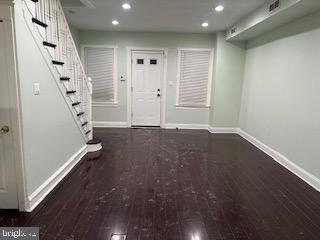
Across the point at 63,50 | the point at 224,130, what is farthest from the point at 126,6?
the point at 224,130

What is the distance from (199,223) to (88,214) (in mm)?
1185

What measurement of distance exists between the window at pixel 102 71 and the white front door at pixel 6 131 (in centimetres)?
436

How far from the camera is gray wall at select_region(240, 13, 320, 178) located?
3381 millimetres

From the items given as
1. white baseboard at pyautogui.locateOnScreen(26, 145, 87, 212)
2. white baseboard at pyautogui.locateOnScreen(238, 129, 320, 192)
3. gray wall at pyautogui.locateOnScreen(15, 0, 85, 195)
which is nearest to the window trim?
white baseboard at pyautogui.locateOnScreen(26, 145, 87, 212)

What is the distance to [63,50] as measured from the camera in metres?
3.48

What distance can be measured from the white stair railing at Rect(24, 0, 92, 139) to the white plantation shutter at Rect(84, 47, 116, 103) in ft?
→ 6.45

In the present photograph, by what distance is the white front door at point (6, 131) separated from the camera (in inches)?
85.9

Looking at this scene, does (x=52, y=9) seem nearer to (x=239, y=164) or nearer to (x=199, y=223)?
(x=199, y=223)

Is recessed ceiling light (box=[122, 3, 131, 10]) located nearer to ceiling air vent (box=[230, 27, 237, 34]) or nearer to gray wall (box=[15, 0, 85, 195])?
gray wall (box=[15, 0, 85, 195])

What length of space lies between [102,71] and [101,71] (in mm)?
28

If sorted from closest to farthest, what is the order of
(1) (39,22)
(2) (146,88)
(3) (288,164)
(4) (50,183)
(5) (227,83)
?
(1) (39,22), (4) (50,183), (3) (288,164), (5) (227,83), (2) (146,88)

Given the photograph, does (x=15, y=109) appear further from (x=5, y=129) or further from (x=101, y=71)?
(x=101, y=71)

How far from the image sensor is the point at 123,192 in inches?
118

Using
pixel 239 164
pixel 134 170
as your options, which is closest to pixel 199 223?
pixel 134 170
